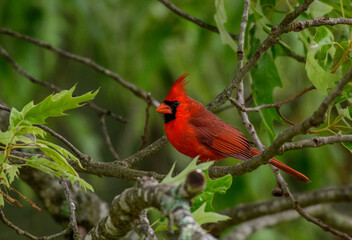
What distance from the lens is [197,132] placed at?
122 inches

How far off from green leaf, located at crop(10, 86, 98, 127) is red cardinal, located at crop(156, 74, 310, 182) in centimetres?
125

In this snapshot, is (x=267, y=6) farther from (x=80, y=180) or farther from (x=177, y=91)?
(x=80, y=180)

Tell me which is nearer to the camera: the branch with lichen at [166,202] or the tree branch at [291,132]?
the branch with lichen at [166,202]

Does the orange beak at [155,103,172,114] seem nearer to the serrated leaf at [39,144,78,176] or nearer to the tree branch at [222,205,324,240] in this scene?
the tree branch at [222,205,324,240]

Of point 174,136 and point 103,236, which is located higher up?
point 174,136

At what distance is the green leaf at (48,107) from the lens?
1722 mm

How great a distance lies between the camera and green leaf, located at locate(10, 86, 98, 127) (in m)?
1.72

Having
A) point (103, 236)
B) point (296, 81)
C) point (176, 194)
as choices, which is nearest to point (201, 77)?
point (296, 81)

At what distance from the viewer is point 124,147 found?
5.36 meters

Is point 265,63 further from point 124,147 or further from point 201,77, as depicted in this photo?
point 124,147

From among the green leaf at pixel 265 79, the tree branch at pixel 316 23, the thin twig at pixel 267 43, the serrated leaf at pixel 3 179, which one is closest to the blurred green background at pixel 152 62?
the green leaf at pixel 265 79

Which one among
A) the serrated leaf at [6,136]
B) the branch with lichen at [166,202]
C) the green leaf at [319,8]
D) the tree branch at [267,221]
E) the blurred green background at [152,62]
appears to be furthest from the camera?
the tree branch at [267,221]

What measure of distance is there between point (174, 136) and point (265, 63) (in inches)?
25.4

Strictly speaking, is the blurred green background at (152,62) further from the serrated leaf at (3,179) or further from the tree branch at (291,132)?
the serrated leaf at (3,179)
